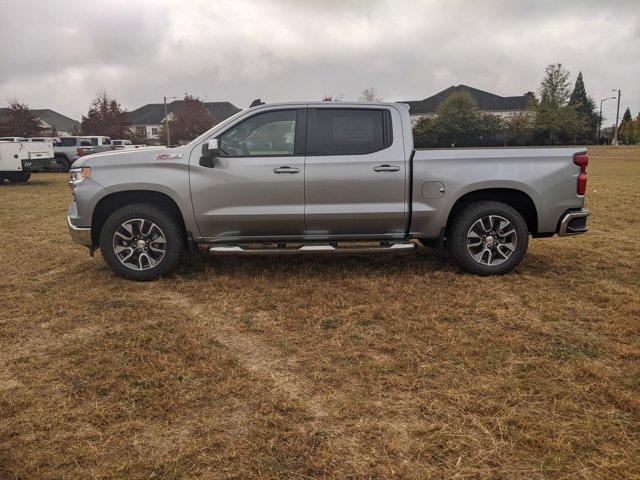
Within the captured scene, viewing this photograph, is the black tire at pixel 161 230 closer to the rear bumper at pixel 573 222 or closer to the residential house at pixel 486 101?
the rear bumper at pixel 573 222

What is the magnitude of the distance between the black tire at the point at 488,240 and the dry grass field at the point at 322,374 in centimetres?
18

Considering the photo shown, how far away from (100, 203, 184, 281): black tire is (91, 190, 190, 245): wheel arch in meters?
0.10

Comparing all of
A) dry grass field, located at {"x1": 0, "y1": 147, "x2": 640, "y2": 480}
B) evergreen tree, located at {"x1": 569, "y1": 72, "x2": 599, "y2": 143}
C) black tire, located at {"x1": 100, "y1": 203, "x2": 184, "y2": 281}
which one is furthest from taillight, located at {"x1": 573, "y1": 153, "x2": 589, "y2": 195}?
evergreen tree, located at {"x1": 569, "y1": 72, "x2": 599, "y2": 143}

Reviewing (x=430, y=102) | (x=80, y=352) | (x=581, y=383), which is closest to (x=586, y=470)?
(x=581, y=383)

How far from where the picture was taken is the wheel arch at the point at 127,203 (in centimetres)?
524

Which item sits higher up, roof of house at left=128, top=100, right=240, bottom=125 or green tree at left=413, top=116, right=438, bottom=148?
roof of house at left=128, top=100, right=240, bottom=125

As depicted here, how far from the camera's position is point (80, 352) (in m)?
3.55

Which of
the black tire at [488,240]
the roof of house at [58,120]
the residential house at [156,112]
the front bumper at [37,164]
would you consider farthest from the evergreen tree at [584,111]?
the roof of house at [58,120]

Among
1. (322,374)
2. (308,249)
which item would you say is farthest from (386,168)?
(322,374)

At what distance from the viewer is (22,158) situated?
16172mm

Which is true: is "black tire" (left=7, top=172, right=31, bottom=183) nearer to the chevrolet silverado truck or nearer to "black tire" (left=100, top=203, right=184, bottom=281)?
the chevrolet silverado truck

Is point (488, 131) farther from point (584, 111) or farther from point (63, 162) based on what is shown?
point (584, 111)

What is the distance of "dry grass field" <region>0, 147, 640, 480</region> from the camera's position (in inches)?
94.3

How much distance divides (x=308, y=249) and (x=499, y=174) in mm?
2118
